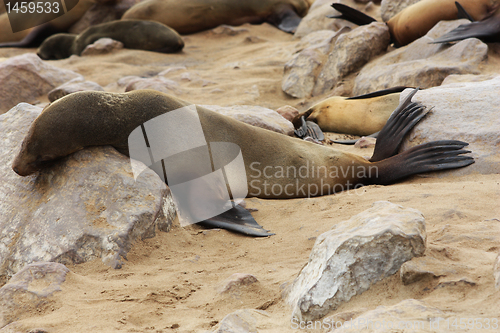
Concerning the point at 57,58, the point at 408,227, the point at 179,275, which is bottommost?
the point at 57,58

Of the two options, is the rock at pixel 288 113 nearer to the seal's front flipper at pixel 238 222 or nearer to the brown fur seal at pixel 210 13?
the seal's front flipper at pixel 238 222

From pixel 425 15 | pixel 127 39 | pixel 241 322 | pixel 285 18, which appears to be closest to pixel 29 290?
pixel 241 322

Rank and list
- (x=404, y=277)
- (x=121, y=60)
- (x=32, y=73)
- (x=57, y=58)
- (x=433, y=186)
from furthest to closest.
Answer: (x=57, y=58)
(x=121, y=60)
(x=32, y=73)
(x=433, y=186)
(x=404, y=277)

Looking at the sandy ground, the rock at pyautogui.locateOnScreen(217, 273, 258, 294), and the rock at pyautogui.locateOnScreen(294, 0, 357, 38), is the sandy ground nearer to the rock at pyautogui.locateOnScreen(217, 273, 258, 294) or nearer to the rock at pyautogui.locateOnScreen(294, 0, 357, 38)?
the rock at pyautogui.locateOnScreen(217, 273, 258, 294)

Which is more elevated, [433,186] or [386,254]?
[386,254]

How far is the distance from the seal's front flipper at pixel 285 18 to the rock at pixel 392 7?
306 centimetres

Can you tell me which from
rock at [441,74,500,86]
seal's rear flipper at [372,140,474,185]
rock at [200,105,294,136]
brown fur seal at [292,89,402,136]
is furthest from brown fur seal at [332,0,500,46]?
seal's rear flipper at [372,140,474,185]

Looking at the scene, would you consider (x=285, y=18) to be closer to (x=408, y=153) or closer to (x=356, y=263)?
(x=408, y=153)

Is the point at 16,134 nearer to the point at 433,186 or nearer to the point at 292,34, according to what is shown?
the point at 433,186

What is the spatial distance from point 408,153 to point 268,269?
193 cm

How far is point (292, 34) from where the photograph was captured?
9234 millimetres

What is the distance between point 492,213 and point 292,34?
758 centimetres

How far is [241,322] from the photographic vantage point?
5.10 feet

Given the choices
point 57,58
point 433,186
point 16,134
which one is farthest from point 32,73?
point 433,186
